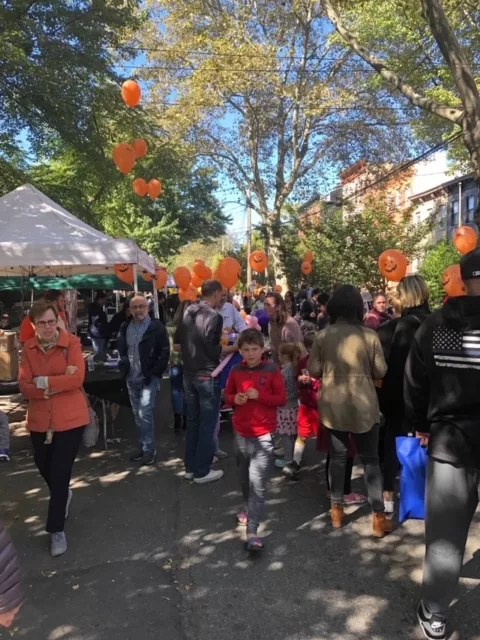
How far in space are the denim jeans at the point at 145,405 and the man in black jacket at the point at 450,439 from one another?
3248 mm

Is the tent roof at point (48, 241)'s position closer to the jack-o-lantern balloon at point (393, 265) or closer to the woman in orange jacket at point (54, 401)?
the woman in orange jacket at point (54, 401)

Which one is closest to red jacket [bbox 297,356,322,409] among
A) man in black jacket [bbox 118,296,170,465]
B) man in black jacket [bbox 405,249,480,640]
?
man in black jacket [bbox 118,296,170,465]

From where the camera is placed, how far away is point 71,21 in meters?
10.2

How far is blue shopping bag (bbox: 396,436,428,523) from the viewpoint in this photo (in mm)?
2732

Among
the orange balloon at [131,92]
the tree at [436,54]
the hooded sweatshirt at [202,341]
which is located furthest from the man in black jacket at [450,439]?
the orange balloon at [131,92]

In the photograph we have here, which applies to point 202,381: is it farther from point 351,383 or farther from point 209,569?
point 209,569

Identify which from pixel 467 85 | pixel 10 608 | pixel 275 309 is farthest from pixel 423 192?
pixel 10 608

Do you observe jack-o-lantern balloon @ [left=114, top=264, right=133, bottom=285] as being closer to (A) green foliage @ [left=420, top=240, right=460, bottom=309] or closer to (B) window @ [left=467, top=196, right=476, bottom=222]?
(A) green foliage @ [left=420, top=240, right=460, bottom=309]

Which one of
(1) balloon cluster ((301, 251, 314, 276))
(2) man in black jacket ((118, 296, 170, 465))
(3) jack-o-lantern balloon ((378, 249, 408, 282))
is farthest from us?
(1) balloon cluster ((301, 251, 314, 276))

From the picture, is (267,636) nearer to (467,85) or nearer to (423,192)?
(467,85)

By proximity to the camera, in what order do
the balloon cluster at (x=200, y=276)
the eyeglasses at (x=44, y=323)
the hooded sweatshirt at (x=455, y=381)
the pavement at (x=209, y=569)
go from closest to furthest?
1. the hooded sweatshirt at (x=455, y=381)
2. the pavement at (x=209, y=569)
3. the eyeglasses at (x=44, y=323)
4. the balloon cluster at (x=200, y=276)

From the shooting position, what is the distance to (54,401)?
11.5ft

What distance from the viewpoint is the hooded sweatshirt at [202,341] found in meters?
4.68

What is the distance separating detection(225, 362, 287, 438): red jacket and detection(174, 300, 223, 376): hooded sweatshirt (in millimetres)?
1062
